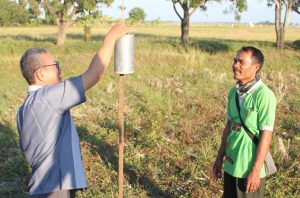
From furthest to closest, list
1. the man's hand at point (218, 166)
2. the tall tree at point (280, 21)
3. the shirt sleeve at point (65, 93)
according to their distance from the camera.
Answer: the tall tree at point (280, 21)
the man's hand at point (218, 166)
the shirt sleeve at point (65, 93)

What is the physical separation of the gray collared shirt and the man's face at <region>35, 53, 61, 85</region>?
8 cm

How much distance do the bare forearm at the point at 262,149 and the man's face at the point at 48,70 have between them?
4.75 feet

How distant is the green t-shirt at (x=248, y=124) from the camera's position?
2777mm

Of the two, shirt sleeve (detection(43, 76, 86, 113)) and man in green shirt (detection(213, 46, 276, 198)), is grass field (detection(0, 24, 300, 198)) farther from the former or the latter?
shirt sleeve (detection(43, 76, 86, 113))

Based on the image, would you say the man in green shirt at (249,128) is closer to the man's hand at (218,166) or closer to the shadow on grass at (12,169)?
the man's hand at (218,166)

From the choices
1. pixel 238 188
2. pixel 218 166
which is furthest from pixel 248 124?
pixel 218 166

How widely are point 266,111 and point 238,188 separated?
0.63 meters

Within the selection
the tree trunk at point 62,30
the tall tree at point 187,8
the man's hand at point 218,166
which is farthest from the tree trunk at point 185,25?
the man's hand at point 218,166

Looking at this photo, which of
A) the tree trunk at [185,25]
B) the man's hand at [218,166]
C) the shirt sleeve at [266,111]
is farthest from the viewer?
the tree trunk at [185,25]

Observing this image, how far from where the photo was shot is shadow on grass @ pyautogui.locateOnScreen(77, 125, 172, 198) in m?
4.64

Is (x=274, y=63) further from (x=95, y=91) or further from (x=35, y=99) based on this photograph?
(x=35, y=99)

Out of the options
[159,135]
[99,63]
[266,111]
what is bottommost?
[159,135]

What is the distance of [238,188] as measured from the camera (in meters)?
2.98

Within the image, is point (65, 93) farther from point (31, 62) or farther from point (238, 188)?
point (238, 188)
